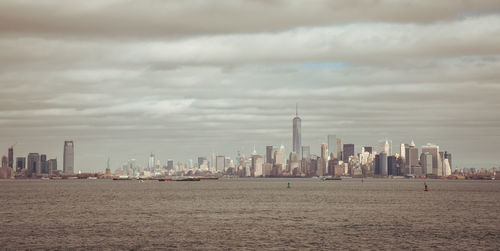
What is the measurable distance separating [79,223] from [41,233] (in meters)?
17.8

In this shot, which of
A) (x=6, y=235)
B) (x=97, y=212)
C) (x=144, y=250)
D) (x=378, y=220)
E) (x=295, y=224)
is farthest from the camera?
(x=97, y=212)

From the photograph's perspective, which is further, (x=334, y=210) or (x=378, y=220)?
(x=334, y=210)

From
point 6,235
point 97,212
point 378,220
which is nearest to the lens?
point 6,235

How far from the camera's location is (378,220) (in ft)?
418

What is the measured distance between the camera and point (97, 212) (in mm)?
150125

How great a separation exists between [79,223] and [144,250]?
41197 mm

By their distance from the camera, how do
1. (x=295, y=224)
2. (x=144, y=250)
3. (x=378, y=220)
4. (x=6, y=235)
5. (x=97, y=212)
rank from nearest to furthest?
(x=144, y=250) → (x=6, y=235) → (x=295, y=224) → (x=378, y=220) → (x=97, y=212)

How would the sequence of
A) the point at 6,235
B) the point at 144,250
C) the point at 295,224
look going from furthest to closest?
the point at 295,224 → the point at 6,235 → the point at 144,250

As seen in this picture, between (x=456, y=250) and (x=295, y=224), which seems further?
(x=295, y=224)

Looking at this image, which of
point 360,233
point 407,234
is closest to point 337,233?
point 360,233

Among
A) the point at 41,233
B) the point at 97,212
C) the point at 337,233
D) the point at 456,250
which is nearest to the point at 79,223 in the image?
the point at 41,233

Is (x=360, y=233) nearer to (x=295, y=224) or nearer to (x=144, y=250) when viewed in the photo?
(x=295, y=224)

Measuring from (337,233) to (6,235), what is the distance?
53.4m

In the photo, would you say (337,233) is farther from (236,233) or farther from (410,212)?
(410,212)
